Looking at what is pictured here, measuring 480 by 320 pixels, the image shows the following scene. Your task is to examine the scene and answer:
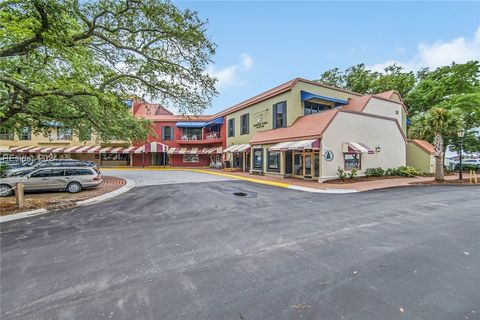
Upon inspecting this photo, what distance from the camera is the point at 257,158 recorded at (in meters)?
22.4

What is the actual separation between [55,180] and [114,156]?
2486 cm

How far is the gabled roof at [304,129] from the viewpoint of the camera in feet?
52.0

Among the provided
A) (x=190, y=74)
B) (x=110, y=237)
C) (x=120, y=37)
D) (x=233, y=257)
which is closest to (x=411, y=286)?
(x=233, y=257)

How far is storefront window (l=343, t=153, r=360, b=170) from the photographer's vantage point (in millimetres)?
16625

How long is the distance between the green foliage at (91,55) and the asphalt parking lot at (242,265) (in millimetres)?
5707

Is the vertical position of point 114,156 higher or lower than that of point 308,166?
higher

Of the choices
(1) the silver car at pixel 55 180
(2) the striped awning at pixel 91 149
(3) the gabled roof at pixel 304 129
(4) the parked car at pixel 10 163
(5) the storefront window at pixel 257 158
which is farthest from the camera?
(2) the striped awning at pixel 91 149

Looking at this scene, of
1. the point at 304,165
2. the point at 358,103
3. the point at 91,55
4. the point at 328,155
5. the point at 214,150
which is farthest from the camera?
the point at 214,150

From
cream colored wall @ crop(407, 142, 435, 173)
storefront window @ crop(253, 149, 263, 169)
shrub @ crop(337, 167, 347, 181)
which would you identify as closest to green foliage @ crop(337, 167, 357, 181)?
shrub @ crop(337, 167, 347, 181)

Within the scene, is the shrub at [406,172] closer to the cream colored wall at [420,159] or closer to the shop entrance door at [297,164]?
the cream colored wall at [420,159]

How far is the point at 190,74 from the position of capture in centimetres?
1098

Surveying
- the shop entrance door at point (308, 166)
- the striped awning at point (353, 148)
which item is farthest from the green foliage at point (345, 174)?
the shop entrance door at point (308, 166)

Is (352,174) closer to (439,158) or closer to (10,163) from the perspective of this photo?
(439,158)

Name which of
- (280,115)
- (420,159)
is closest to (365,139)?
(280,115)
